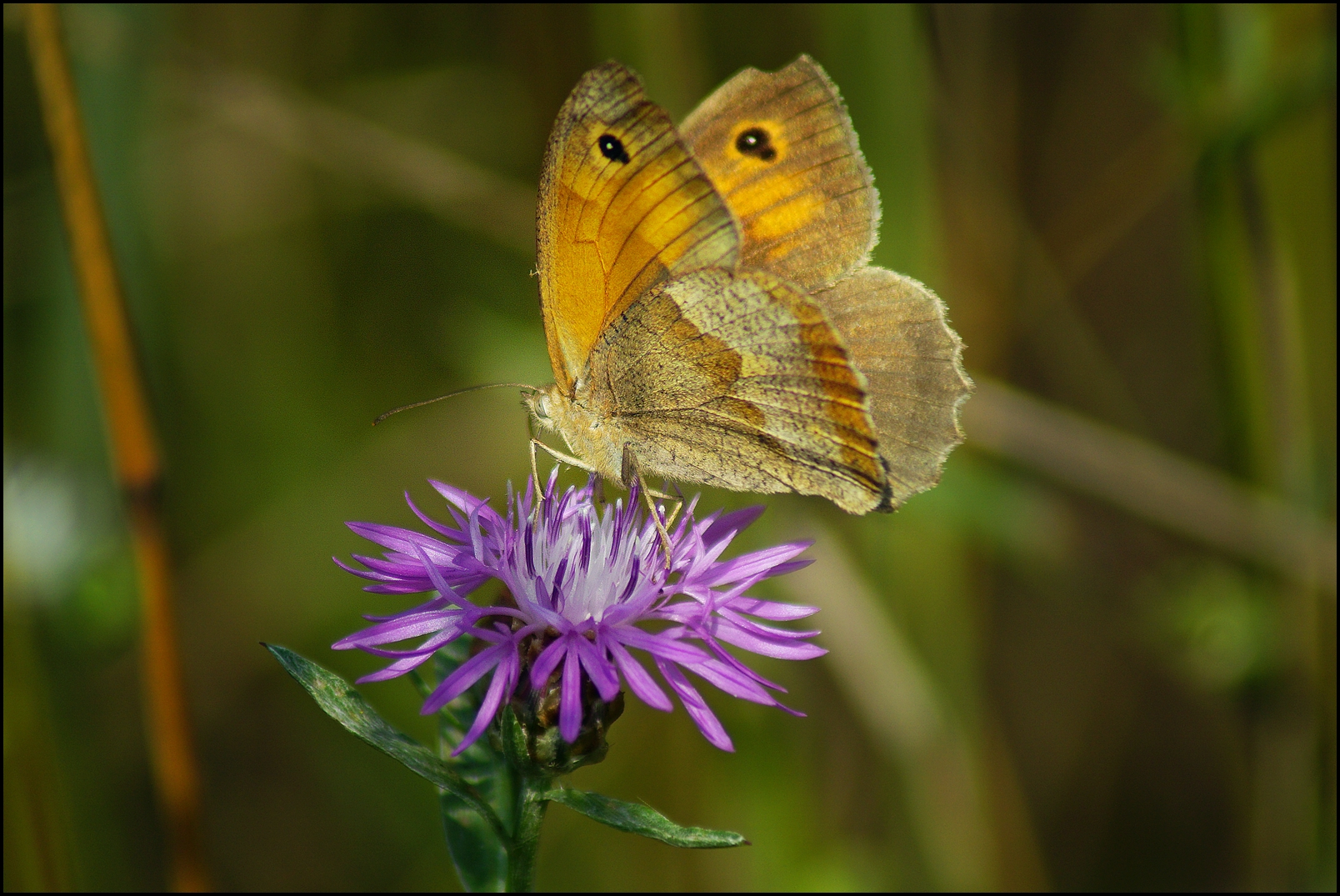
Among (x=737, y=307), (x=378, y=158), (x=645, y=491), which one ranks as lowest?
(x=645, y=491)

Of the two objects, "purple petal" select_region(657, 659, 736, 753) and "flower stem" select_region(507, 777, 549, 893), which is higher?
"purple petal" select_region(657, 659, 736, 753)

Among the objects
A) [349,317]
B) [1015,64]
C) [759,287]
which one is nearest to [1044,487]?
[1015,64]

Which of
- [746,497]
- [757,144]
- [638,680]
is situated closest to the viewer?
[638,680]

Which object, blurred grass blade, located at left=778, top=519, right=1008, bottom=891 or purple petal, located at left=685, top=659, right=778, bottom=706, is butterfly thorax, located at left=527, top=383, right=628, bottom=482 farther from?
blurred grass blade, located at left=778, top=519, right=1008, bottom=891

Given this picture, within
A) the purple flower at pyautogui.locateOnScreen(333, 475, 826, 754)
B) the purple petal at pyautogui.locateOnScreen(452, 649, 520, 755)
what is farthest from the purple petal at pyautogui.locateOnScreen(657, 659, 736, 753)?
the purple petal at pyautogui.locateOnScreen(452, 649, 520, 755)

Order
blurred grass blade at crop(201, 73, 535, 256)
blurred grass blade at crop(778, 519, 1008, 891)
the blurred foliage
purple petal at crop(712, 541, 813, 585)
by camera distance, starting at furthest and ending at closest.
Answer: blurred grass blade at crop(201, 73, 535, 256)
blurred grass blade at crop(778, 519, 1008, 891)
the blurred foliage
purple petal at crop(712, 541, 813, 585)

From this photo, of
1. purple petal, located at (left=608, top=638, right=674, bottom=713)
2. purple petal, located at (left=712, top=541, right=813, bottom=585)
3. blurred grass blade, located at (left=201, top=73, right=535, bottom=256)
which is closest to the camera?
purple petal, located at (left=608, top=638, right=674, bottom=713)

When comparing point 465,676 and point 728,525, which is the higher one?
point 728,525

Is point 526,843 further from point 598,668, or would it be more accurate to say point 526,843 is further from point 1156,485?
point 1156,485

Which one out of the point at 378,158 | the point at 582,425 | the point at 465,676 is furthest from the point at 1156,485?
the point at 378,158
